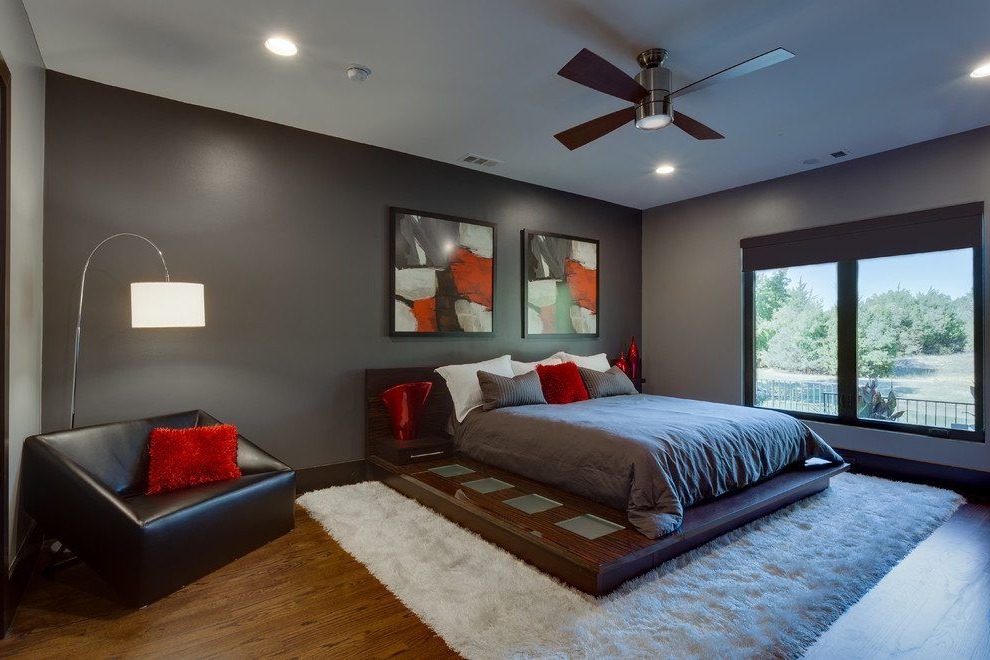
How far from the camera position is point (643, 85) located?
2.92 meters

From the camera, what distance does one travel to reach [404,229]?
4461mm

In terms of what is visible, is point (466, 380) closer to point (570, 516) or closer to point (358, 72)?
point (570, 516)

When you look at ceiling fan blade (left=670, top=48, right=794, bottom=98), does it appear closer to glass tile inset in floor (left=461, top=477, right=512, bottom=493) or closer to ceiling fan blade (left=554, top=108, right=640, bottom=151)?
ceiling fan blade (left=554, top=108, right=640, bottom=151)

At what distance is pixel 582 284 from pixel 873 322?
273 centimetres

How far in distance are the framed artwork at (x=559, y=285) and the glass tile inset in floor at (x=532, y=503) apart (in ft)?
7.94

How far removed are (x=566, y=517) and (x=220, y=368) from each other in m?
2.59

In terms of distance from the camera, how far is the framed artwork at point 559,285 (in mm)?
5344

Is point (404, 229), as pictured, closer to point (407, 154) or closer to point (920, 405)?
point (407, 154)

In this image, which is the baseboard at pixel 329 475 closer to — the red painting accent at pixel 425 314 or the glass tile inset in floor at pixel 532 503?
the red painting accent at pixel 425 314

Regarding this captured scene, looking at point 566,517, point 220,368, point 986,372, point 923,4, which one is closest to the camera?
point 923,4

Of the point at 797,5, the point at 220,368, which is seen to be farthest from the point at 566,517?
the point at 797,5

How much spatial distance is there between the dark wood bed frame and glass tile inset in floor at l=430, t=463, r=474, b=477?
0.19 ft

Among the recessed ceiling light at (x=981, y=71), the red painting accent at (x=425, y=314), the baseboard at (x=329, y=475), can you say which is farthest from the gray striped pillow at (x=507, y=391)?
the recessed ceiling light at (x=981, y=71)

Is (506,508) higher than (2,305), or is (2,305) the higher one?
(2,305)
